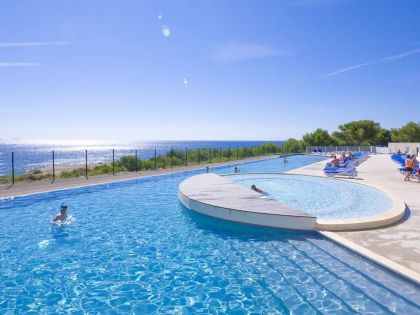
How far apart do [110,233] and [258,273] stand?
370 centimetres

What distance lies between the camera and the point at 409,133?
4719cm

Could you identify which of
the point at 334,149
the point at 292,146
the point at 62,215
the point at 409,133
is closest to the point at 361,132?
the point at 409,133

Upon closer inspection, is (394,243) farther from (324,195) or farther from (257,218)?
(324,195)

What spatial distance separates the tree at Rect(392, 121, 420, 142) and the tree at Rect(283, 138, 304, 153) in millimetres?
21531

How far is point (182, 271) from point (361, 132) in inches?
1990

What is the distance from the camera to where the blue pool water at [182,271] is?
152 inches

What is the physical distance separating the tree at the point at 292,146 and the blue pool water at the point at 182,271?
29.4m

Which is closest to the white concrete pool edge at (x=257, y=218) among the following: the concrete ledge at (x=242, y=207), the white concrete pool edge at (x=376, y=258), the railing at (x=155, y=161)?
the concrete ledge at (x=242, y=207)

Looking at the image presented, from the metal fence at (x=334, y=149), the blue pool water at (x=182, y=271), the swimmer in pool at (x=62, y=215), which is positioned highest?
the metal fence at (x=334, y=149)

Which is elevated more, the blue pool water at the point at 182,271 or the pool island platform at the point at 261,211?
the pool island platform at the point at 261,211

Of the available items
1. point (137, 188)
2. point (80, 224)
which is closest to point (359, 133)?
point (137, 188)

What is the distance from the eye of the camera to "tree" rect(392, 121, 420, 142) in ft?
153

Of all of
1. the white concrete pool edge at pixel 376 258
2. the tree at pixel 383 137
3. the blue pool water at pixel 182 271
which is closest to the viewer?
the blue pool water at pixel 182 271

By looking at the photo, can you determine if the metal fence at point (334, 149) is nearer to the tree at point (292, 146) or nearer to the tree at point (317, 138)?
the tree at point (292, 146)
